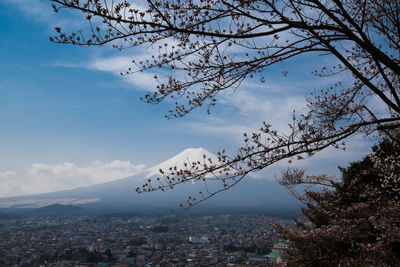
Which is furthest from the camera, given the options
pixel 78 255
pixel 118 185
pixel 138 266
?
pixel 118 185

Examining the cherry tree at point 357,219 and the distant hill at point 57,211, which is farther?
the distant hill at point 57,211

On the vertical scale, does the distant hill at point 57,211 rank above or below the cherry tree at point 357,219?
below

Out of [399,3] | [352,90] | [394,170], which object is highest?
[399,3]

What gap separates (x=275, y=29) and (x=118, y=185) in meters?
180

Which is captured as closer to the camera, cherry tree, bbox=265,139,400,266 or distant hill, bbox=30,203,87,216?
cherry tree, bbox=265,139,400,266

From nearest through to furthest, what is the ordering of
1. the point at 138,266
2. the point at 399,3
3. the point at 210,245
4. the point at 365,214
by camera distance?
the point at 399,3
the point at 365,214
the point at 138,266
the point at 210,245

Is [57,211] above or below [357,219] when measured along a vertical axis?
below

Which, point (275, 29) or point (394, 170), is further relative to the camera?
point (394, 170)

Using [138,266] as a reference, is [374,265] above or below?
above

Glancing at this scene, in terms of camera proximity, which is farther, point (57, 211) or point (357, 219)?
point (57, 211)

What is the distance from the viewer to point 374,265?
14.1 feet

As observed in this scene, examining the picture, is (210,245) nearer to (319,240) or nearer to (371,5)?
(319,240)

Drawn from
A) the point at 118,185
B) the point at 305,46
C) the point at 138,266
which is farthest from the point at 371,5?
the point at 118,185

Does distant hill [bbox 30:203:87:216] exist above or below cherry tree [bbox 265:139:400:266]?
below
